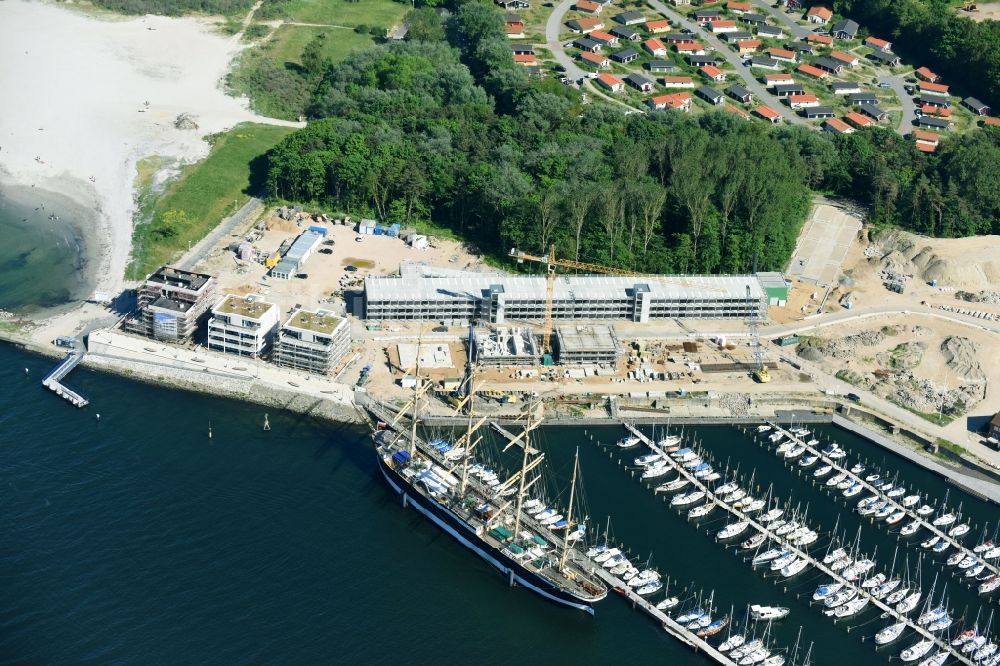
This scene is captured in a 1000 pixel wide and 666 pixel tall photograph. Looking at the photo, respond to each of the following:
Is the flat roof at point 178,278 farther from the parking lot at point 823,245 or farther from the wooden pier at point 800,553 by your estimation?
the parking lot at point 823,245

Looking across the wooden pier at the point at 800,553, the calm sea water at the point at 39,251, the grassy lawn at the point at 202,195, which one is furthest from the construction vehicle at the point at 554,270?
the calm sea water at the point at 39,251

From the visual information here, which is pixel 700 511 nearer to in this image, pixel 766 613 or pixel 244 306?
pixel 766 613

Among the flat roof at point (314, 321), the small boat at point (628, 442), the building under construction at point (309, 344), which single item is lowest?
the small boat at point (628, 442)

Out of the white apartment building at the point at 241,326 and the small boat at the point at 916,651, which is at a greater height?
the white apartment building at the point at 241,326

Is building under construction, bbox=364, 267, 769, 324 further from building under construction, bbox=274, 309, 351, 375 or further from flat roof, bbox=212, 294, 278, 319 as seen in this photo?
flat roof, bbox=212, 294, 278, 319

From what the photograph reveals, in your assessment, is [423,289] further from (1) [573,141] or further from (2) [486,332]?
(1) [573,141]

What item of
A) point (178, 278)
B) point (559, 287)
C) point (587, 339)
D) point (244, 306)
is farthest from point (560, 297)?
point (178, 278)

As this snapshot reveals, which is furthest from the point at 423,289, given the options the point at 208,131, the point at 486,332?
the point at 208,131
